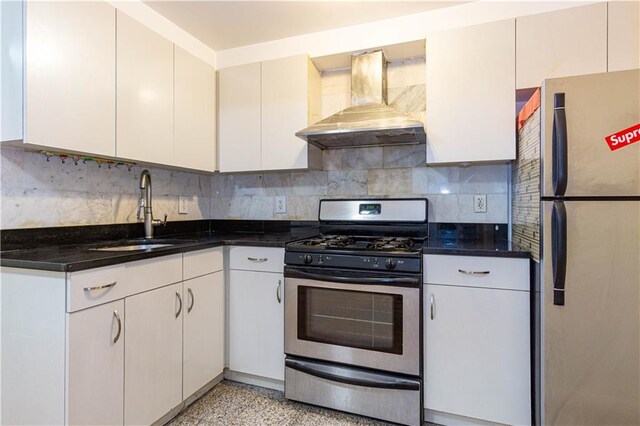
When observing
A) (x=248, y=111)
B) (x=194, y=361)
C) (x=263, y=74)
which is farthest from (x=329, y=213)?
(x=194, y=361)

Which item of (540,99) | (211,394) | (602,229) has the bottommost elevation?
(211,394)

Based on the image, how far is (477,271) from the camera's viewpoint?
1692mm

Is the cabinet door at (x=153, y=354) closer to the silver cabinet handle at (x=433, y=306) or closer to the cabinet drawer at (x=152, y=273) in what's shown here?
the cabinet drawer at (x=152, y=273)

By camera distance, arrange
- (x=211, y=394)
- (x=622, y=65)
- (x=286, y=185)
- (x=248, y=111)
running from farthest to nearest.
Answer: (x=286, y=185) → (x=248, y=111) → (x=211, y=394) → (x=622, y=65)

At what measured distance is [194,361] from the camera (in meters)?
1.94

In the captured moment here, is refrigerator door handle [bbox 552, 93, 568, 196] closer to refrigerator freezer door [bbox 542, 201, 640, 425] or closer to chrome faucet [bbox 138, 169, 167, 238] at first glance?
refrigerator freezer door [bbox 542, 201, 640, 425]

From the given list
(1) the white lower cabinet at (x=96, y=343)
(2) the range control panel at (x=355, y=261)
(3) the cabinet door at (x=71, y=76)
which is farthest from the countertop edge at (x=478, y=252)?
(3) the cabinet door at (x=71, y=76)

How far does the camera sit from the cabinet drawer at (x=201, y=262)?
1.88 m

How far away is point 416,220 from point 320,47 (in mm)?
1343

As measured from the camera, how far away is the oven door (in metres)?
1.73

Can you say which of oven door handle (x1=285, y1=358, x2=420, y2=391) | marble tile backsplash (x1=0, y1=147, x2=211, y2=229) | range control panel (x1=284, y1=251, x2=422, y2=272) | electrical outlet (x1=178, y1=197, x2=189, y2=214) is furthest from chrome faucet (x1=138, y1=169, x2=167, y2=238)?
oven door handle (x1=285, y1=358, x2=420, y2=391)

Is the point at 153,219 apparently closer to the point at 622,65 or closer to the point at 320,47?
the point at 320,47

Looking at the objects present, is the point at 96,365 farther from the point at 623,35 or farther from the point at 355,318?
the point at 623,35

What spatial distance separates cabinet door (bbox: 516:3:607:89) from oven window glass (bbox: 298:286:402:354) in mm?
1395
